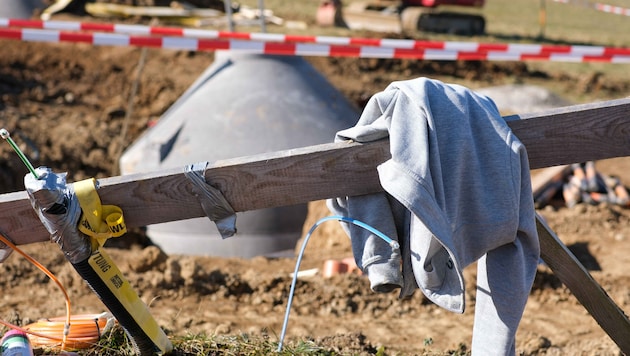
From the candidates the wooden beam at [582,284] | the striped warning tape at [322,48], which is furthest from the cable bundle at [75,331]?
the striped warning tape at [322,48]

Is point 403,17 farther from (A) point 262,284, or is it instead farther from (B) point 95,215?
(B) point 95,215

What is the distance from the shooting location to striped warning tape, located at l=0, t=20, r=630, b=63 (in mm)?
7277

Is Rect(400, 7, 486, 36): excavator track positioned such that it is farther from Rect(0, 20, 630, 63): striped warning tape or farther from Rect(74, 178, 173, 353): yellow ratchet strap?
Rect(74, 178, 173, 353): yellow ratchet strap

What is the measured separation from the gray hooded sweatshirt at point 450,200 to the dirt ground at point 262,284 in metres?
0.88

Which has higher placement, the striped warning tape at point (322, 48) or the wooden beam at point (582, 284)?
the wooden beam at point (582, 284)

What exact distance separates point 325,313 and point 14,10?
46.2ft

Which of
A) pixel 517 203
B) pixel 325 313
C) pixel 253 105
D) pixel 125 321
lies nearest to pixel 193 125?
pixel 253 105

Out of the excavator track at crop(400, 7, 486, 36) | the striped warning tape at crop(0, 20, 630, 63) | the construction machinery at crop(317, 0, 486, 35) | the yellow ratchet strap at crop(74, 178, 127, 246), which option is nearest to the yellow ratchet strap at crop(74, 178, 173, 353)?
the yellow ratchet strap at crop(74, 178, 127, 246)

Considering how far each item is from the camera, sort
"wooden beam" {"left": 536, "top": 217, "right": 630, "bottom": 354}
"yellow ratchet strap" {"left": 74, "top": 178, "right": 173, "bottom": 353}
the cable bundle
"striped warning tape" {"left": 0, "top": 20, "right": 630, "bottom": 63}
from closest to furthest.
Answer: "yellow ratchet strap" {"left": 74, "top": 178, "right": 173, "bottom": 353}
"wooden beam" {"left": 536, "top": 217, "right": 630, "bottom": 354}
the cable bundle
"striped warning tape" {"left": 0, "top": 20, "right": 630, "bottom": 63}

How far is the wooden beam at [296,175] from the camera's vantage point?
224 cm

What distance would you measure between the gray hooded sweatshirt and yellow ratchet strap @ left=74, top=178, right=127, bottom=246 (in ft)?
2.29

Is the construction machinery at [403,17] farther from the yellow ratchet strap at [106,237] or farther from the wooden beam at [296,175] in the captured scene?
the yellow ratchet strap at [106,237]

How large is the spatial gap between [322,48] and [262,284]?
345cm

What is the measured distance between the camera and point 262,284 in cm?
504
